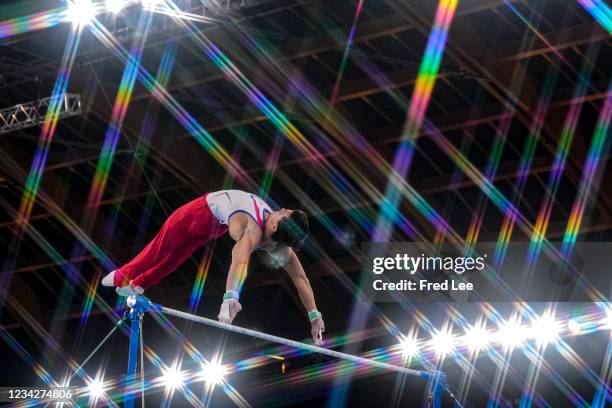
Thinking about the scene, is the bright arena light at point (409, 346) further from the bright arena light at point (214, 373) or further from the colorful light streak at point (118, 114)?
the colorful light streak at point (118, 114)

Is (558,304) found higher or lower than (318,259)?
lower

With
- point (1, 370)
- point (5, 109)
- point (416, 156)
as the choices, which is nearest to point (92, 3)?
point (5, 109)

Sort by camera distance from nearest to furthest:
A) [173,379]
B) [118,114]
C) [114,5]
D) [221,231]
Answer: [221,231] → [114,5] → [118,114] → [173,379]

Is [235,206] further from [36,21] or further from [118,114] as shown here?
[118,114]

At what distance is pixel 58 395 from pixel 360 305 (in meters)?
8.75

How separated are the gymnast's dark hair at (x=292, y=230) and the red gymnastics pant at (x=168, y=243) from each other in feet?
1.66

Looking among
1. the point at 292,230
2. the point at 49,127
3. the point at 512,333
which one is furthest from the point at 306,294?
the point at 49,127

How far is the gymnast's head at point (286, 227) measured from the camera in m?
6.99

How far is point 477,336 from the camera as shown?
1498 cm

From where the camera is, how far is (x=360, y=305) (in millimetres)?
16188

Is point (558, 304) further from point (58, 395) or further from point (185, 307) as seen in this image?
point (58, 395)

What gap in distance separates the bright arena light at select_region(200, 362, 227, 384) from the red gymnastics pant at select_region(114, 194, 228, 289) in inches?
376

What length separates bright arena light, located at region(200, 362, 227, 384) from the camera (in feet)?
54.5

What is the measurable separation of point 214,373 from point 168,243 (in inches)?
383
